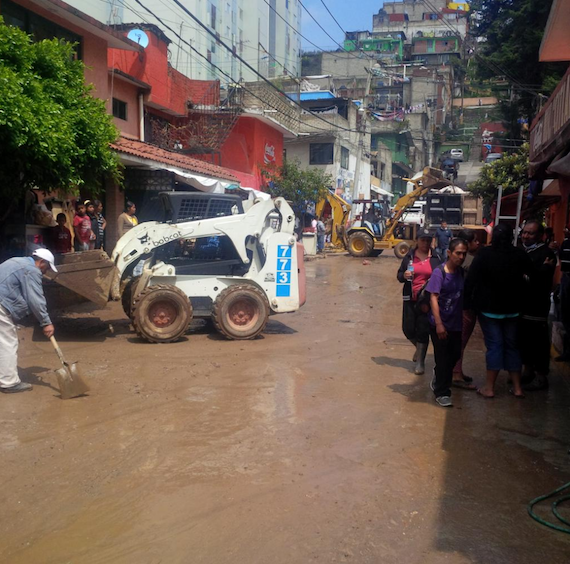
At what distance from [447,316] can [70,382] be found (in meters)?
3.86

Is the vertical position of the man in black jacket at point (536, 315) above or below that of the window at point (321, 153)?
below

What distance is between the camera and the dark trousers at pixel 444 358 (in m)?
6.37

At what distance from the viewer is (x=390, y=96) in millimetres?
62562

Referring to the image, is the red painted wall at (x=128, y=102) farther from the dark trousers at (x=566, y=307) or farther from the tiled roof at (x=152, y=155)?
the dark trousers at (x=566, y=307)

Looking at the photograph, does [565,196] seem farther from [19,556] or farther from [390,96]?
[390,96]

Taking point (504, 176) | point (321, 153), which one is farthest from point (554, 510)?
point (321, 153)

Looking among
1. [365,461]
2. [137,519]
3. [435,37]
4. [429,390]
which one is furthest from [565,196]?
[435,37]

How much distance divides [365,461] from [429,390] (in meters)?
2.28

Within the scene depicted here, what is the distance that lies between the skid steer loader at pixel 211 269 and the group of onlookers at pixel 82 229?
96.7 inches

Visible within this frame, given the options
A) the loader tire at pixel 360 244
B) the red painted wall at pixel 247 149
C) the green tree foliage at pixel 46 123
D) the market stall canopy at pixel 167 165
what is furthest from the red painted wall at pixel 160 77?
the green tree foliage at pixel 46 123

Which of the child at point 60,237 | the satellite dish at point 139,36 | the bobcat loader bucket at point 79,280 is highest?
the satellite dish at point 139,36

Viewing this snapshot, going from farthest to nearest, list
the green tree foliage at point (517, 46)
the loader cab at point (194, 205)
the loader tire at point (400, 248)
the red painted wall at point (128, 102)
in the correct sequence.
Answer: the loader tire at point (400, 248)
the green tree foliage at point (517, 46)
the red painted wall at point (128, 102)
the loader cab at point (194, 205)

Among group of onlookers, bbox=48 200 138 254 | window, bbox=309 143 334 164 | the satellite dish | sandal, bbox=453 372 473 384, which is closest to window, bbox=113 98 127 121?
the satellite dish

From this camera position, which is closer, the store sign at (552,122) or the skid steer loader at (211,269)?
the store sign at (552,122)
